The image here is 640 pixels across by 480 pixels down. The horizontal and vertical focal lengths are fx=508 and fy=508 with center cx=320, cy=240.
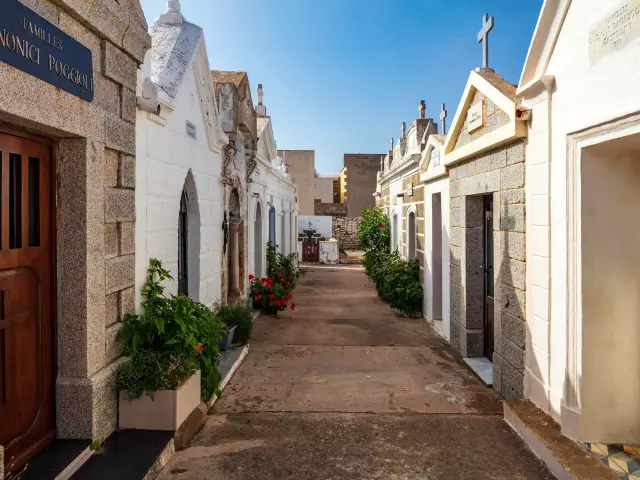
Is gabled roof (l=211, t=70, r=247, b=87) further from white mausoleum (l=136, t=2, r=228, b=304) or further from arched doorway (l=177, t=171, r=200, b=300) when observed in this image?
arched doorway (l=177, t=171, r=200, b=300)

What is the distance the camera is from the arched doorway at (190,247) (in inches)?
223

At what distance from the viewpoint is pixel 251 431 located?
13.3 ft

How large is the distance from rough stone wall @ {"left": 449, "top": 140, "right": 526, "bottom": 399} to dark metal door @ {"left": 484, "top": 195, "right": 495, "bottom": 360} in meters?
0.06

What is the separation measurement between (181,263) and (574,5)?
4364 millimetres

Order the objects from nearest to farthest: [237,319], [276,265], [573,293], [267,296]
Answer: [573,293], [237,319], [267,296], [276,265]

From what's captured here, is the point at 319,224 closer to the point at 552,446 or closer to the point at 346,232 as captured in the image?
the point at 346,232


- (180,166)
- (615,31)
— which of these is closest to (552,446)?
(615,31)

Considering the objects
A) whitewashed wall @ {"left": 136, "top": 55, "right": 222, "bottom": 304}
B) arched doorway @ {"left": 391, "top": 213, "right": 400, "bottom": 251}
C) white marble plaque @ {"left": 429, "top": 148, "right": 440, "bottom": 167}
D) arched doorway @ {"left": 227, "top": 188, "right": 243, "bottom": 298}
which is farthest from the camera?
arched doorway @ {"left": 391, "top": 213, "right": 400, "bottom": 251}

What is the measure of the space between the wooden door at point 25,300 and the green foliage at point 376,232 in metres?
10.7

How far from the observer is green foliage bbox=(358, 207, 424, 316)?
924cm

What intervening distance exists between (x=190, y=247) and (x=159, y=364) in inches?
91.3

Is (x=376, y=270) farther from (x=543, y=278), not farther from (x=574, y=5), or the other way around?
(x=574, y=5)

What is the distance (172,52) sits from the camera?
5.14 metres

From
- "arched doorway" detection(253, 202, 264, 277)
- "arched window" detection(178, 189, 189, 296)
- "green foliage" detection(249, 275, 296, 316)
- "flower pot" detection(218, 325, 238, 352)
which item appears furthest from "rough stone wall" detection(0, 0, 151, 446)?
"arched doorway" detection(253, 202, 264, 277)
